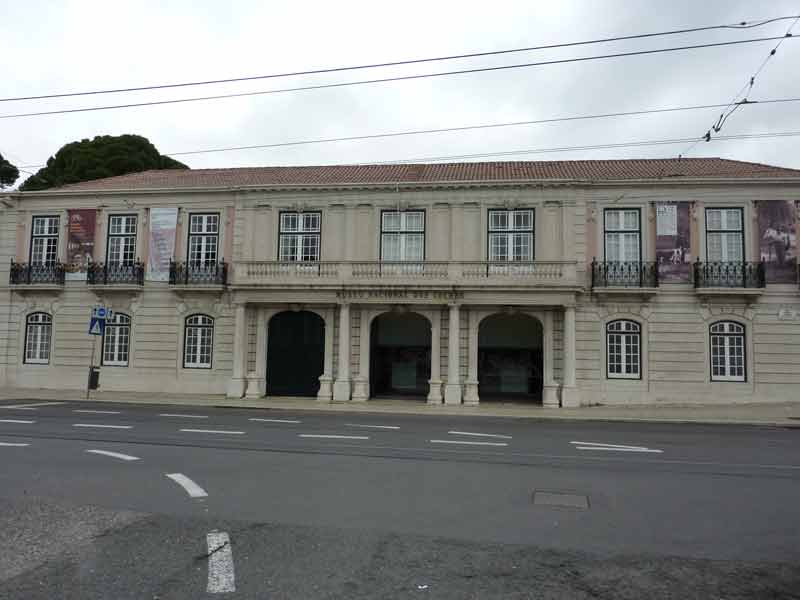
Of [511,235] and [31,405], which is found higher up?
[511,235]

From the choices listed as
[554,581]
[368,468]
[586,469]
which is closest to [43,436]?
[368,468]

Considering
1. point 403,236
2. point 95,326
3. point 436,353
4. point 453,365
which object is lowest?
point 453,365

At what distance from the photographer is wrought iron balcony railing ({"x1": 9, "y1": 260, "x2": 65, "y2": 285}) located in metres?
25.2

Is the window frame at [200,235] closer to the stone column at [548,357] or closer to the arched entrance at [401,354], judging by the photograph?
the arched entrance at [401,354]

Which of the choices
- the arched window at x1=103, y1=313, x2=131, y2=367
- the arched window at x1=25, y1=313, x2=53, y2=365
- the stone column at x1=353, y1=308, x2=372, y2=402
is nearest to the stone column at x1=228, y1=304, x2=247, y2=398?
the stone column at x1=353, y1=308, x2=372, y2=402

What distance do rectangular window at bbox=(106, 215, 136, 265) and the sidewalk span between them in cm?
550

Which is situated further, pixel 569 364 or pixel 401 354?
pixel 401 354

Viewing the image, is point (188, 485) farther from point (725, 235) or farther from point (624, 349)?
point (725, 235)

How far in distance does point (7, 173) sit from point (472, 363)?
3803 cm

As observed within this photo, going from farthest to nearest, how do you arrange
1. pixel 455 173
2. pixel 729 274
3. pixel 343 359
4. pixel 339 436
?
pixel 455 173
pixel 343 359
pixel 729 274
pixel 339 436

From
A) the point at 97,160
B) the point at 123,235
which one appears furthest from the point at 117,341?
the point at 97,160

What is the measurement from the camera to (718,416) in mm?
18281

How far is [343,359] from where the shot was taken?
22562mm

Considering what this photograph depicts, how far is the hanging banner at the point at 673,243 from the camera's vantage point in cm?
2141
